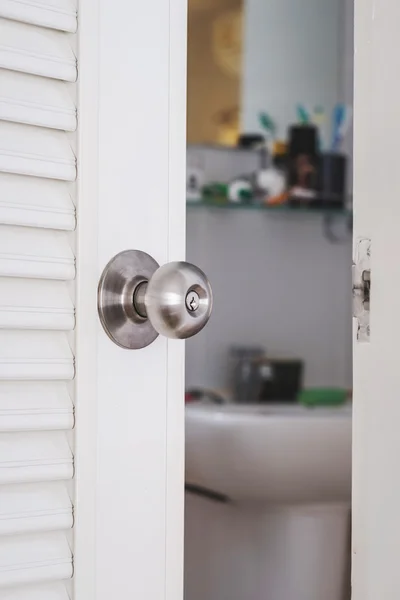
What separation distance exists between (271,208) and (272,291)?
7.0 inches

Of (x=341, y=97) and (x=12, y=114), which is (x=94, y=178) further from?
(x=341, y=97)

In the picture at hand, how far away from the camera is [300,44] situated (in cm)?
160

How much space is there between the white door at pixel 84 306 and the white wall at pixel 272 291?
1065 millimetres

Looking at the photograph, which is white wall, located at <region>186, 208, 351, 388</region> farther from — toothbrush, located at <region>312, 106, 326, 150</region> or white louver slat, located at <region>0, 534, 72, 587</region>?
white louver slat, located at <region>0, 534, 72, 587</region>

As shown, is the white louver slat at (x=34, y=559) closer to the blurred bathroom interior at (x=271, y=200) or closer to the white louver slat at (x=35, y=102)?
the white louver slat at (x=35, y=102)

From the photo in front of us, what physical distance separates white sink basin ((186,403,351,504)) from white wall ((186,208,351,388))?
395 mm

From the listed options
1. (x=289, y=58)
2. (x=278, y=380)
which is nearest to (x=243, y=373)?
(x=278, y=380)

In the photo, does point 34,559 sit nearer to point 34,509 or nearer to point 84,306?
point 34,509

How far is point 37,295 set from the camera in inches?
15.8

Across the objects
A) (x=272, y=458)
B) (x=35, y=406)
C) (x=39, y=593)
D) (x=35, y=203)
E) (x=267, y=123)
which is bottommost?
Result: (x=272, y=458)

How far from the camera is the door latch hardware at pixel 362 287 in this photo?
0.40 meters

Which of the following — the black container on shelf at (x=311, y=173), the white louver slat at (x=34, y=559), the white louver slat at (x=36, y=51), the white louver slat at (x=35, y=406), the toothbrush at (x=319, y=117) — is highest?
the toothbrush at (x=319, y=117)

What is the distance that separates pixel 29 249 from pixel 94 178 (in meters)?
0.05

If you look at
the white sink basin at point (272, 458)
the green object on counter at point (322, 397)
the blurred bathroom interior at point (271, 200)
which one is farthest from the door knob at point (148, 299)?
the green object on counter at point (322, 397)
